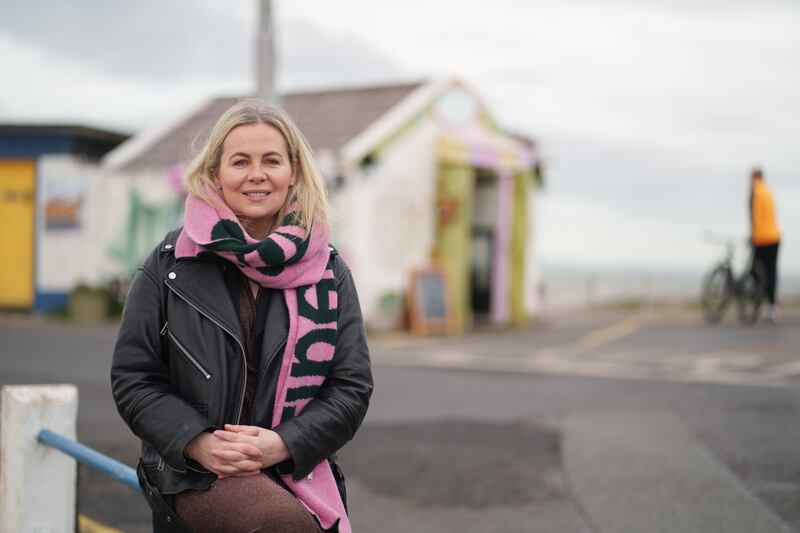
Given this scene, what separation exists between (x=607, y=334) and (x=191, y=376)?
1414 centimetres

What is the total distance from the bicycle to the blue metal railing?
38.5 feet

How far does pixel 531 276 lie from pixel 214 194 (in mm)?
19055

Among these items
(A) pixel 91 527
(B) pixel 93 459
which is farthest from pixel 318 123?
(B) pixel 93 459

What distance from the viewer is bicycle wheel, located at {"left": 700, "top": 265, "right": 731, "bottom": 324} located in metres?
14.3

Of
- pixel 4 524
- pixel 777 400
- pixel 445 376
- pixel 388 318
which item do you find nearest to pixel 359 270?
pixel 388 318

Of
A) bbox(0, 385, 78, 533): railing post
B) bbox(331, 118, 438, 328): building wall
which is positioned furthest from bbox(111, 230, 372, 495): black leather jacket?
bbox(331, 118, 438, 328): building wall

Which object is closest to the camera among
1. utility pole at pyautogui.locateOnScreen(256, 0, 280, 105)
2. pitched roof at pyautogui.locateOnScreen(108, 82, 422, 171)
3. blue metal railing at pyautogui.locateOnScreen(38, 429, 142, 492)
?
blue metal railing at pyautogui.locateOnScreen(38, 429, 142, 492)

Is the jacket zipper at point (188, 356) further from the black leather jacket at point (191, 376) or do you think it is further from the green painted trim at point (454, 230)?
the green painted trim at point (454, 230)

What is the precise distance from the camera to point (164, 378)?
249 centimetres

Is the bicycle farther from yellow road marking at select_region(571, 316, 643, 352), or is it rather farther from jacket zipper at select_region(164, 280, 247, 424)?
jacket zipper at select_region(164, 280, 247, 424)

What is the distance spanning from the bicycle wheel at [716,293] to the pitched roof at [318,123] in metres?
6.88

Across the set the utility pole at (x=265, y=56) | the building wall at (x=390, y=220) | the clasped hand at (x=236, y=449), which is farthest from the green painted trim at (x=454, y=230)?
the clasped hand at (x=236, y=449)

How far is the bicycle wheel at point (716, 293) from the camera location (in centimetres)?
1427

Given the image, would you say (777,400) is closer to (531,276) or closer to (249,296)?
(249,296)
